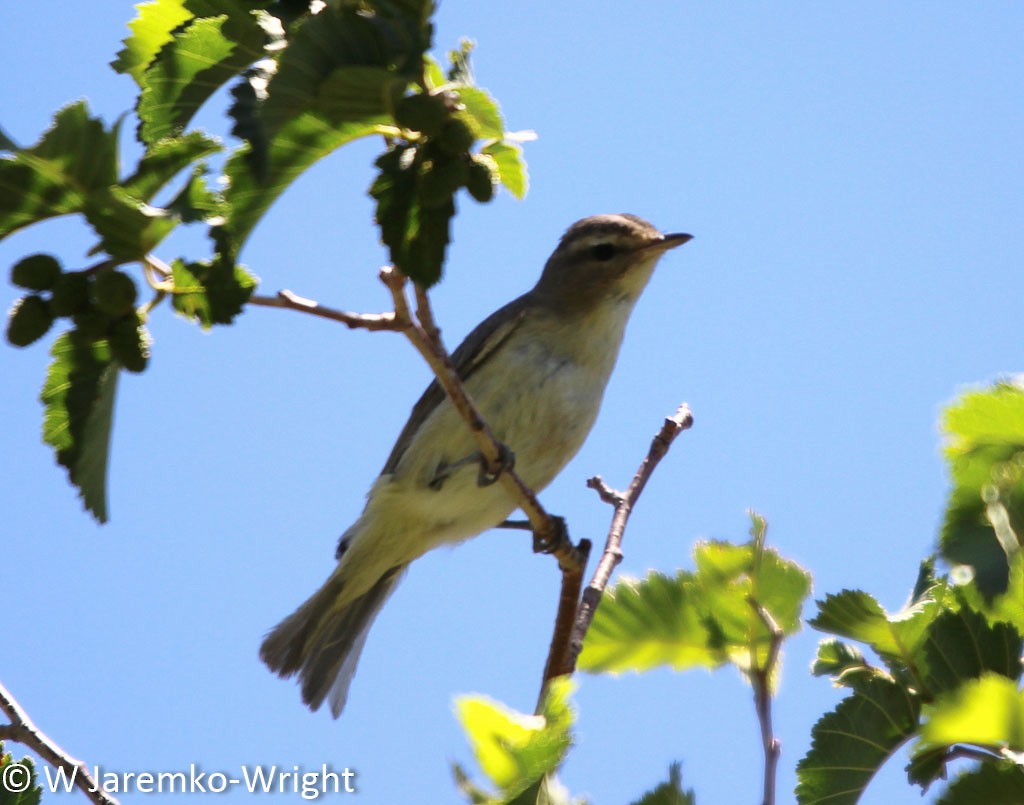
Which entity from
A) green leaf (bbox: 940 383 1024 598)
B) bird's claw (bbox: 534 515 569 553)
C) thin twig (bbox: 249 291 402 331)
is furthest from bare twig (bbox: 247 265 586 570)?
green leaf (bbox: 940 383 1024 598)

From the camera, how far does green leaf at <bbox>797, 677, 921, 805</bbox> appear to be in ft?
7.45

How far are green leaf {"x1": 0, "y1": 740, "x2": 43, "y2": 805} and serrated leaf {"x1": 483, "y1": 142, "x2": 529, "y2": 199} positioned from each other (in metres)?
1.88

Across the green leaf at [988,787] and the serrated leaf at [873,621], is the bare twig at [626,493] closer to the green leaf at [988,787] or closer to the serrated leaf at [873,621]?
the serrated leaf at [873,621]

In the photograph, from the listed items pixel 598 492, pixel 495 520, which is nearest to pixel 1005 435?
pixel 598 492

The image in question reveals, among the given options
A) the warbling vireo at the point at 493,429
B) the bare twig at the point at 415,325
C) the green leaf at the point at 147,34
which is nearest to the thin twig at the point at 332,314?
the bare twig at the point at 415,325

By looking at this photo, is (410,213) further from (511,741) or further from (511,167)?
(511,741)

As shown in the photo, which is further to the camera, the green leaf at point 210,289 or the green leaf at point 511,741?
the green leaf at point 210,289

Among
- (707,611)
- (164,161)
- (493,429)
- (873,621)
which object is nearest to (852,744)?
(873,621)

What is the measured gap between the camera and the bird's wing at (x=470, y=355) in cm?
586

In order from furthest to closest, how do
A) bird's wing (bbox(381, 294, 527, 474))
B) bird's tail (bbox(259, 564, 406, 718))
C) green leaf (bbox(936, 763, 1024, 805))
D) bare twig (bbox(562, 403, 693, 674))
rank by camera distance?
bird's tail (bbox(259, 564, 406, 718))
bird's wing (bbox(381, 294, 527, 474))
bare twig (bbox(562, 403, 693, 674))
green leaf (bbox(936, 763, 1024, 805))

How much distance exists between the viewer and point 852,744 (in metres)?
2.29

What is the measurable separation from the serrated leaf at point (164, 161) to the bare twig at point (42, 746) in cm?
155

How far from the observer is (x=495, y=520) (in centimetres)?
574

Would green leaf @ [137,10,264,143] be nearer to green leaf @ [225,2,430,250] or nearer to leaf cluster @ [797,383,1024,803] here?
green leaf @ [225,2,430,250]
